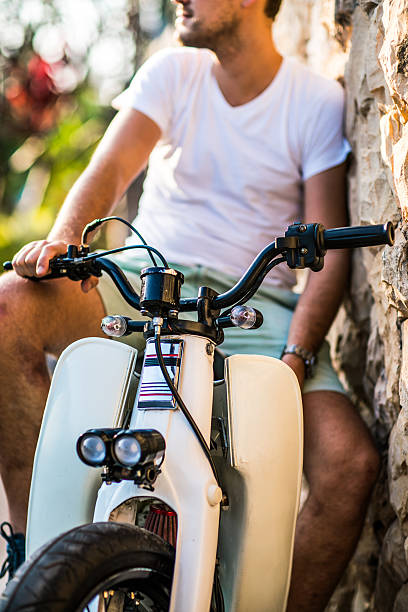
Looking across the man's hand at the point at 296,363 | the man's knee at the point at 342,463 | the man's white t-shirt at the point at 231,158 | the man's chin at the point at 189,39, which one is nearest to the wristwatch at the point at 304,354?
the man's hand at the point at 296,363

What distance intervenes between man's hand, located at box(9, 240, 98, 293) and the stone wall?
729 mm

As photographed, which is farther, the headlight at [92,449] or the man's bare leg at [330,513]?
the man's bare leg at [330,513]

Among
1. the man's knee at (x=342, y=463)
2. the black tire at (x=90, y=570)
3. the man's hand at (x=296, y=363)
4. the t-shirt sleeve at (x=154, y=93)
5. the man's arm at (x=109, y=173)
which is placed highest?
the t-shirt sleeve at (x=154, y=93)

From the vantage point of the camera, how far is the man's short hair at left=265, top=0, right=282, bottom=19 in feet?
8.71

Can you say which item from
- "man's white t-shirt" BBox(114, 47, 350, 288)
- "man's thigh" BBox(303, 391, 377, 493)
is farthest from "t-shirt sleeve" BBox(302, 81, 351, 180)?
"man's thigh" BBox(303, 391, 377, 493)

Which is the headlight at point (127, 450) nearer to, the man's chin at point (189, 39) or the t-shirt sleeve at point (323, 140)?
the t-shirt sleeve at point (323, 140)

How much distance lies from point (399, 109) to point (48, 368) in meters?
1.11

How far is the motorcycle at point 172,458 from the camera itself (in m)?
1.21

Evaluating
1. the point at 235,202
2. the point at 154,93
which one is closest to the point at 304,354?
the point at 235,202

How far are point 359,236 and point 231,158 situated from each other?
Result: 1.11 metres

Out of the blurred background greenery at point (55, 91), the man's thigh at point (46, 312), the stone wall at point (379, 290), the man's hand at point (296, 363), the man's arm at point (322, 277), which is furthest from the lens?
the blurred background greenery at point (55, 91)

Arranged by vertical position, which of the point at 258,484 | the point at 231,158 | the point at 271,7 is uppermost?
the point at 271,7

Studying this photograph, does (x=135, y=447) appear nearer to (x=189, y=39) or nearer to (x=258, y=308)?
(x=258, y=308)

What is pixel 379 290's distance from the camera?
204cm
